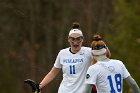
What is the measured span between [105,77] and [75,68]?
150cm

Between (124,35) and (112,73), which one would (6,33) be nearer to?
(124,35)

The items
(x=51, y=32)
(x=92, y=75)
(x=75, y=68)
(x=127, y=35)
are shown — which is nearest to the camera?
(x=92, y=75)

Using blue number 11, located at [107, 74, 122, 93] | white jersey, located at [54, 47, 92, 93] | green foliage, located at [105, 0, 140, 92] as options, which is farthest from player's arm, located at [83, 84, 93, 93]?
green foliage, located at [105, 0, 140, 92]

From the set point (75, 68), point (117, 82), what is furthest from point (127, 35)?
point (117, 82)

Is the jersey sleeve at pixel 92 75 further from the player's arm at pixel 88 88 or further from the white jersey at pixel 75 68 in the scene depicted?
the white jersey at pixel 75 68

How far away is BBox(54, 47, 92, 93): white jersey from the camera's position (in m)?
13.9

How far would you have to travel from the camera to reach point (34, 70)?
45.5 meters

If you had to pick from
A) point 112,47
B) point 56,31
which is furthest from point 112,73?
point 56,31

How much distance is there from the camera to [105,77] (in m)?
12.4

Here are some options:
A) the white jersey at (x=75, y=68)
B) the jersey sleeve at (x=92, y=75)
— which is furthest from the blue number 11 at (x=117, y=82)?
the white jersey at (x=75, y=68)

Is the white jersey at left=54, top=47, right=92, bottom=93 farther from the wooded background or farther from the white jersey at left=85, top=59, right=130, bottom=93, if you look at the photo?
the wooded background

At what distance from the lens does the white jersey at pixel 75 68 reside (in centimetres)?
1385

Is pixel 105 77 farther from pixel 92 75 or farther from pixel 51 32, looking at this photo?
pixel 51 32

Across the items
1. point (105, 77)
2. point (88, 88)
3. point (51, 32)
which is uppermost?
point (105, 77)
